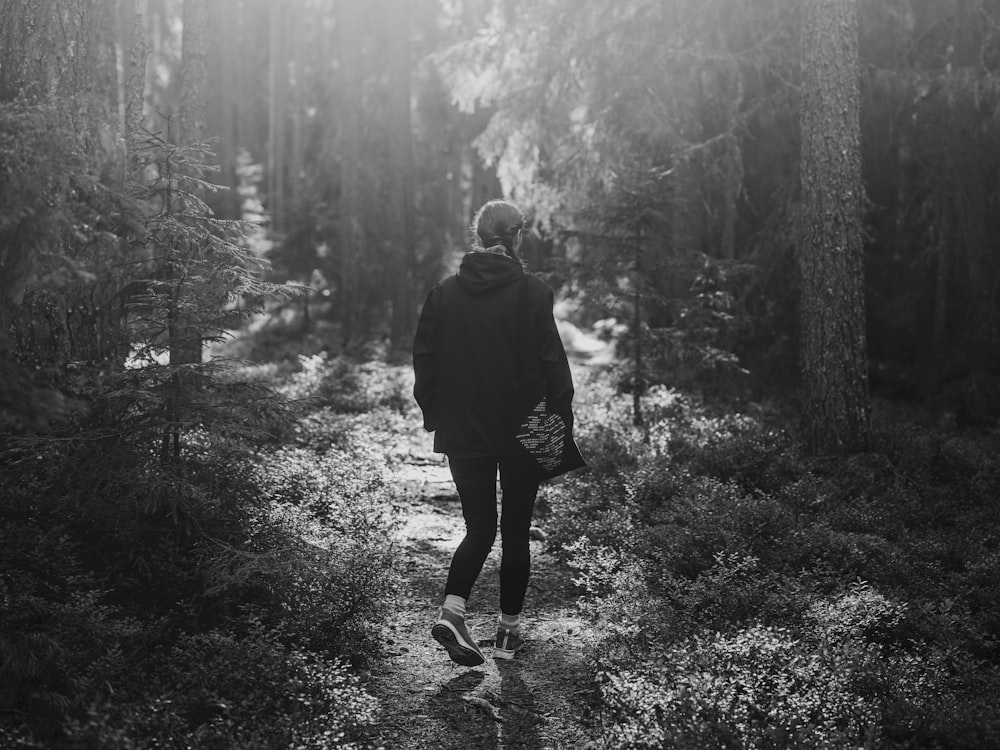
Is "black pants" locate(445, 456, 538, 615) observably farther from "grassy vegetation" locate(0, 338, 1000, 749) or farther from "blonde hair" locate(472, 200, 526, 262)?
"blonde hair" locate(472, 200, 526, 262)

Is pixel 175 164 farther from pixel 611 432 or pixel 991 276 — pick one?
pixel 991 276

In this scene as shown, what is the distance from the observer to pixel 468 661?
4.73m

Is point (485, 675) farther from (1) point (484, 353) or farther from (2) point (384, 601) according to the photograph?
(1) point (484, 353)

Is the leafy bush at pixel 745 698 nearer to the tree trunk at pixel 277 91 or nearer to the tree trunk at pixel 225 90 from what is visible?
the tree trunk at pixel 225 90

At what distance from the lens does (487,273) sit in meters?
4.75

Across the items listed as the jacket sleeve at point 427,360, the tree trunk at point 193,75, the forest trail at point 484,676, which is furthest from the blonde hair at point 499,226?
the tree trunk at point 193,75

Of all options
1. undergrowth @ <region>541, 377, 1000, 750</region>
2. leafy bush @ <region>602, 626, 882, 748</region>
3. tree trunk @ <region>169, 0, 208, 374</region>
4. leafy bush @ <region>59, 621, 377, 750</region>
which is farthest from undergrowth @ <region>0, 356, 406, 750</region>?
tree trunk @ <region>169, 0, 208, 374</region>

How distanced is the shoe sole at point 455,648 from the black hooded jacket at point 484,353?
0.98 meters

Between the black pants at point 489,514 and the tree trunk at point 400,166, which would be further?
the tree trunk at point 400,166

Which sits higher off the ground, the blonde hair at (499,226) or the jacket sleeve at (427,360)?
the blonde hair at (499,226)

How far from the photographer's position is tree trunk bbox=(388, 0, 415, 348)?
18531mm

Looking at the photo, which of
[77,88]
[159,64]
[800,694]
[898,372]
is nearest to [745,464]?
[800,694]

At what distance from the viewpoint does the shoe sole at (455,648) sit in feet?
15.4

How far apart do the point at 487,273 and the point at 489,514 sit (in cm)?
136
